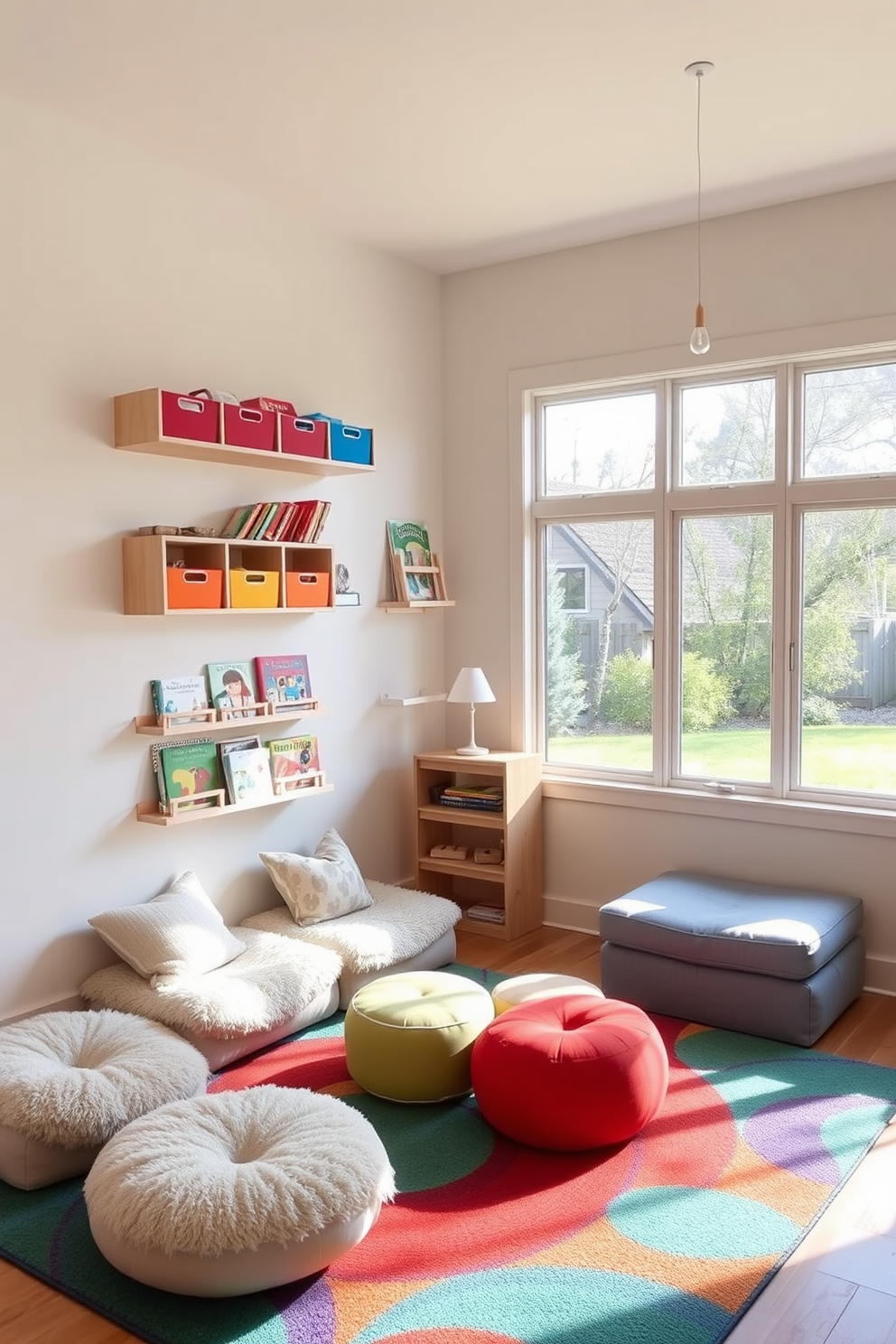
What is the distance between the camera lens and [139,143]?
3.57 m

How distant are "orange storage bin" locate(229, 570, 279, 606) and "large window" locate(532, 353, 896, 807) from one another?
1.42 meters

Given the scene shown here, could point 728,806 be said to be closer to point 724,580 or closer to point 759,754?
point 759,754

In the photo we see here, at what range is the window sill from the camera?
13.0 feet

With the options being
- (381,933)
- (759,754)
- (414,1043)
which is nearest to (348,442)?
(381,933)

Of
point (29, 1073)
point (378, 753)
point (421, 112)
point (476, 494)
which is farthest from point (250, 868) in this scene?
point (421, 112)

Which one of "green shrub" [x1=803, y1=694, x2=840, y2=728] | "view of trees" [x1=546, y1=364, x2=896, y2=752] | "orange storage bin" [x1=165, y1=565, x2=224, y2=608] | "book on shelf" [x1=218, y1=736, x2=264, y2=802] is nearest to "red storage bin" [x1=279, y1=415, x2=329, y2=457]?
"orange storage bin" [x1=165, y1=565, x2=224, y2=608]

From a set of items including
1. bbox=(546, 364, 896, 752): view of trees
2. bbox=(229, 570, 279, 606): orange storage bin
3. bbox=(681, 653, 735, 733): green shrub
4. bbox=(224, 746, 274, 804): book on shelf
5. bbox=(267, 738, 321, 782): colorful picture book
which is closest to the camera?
bbox=(229, 570, 279, 606): orange storage bin

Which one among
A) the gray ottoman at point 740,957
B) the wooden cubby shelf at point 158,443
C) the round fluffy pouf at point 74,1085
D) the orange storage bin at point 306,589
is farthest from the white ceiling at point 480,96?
the gray ottoman at point 740,957

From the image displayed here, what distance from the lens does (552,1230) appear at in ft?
8.22

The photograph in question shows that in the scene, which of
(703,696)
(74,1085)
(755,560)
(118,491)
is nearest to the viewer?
(74,1085)

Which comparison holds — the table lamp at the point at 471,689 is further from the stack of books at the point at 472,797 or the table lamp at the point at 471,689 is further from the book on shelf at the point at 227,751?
the book on shelf at the point at 227,751

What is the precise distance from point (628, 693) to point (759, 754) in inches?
24.3

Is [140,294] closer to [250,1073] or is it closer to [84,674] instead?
[84,674]

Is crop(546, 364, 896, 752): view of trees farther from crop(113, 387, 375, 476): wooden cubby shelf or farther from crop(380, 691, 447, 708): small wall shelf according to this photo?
crop(113, 387, 375, 476): wooden cubby shelf
